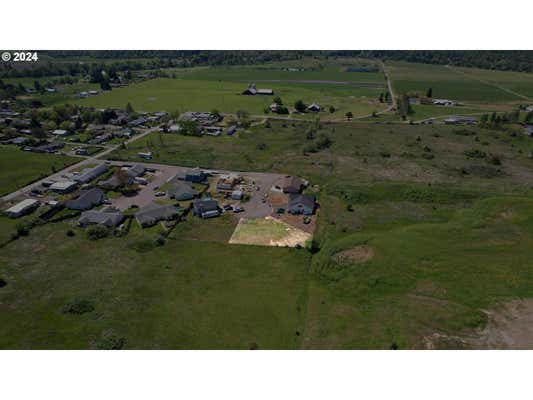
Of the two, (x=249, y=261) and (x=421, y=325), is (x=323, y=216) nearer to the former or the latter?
(x=249, y=261)

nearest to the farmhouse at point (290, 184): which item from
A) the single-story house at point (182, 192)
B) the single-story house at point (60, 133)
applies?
the single-story house at point (182, 192)

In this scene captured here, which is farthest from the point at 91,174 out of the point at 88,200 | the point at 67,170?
the point at 88,200

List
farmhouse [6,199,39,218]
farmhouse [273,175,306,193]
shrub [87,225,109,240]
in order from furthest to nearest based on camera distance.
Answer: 1. farmhouse [273,175,306,193]
2. farmhouse [6,199,39,218]
3. shrub [87,225,109,240]

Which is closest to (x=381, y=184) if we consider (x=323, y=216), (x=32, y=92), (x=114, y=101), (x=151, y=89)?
(x=323, y=216)

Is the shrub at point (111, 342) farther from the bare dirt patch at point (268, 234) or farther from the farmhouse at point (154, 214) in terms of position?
the farmhouse at point (154, 214)

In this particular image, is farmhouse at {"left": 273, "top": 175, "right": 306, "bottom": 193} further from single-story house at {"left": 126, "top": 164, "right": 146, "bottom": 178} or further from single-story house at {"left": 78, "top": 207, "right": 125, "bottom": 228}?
single-story house at {"left": 126, "top": 164, "right": 146, "bottom": 178}

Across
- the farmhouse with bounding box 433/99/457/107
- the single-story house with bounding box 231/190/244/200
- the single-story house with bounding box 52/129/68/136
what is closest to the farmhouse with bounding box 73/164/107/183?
the single-story house with bounding box 231/190/244/200

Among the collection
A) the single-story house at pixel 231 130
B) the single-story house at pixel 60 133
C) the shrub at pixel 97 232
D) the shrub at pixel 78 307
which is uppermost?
the single-story house at pixel 231 130
